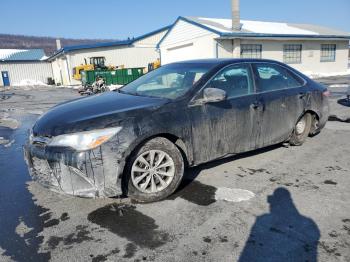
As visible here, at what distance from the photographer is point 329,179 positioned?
156 inches

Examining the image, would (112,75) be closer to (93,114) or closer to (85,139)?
(93,114)

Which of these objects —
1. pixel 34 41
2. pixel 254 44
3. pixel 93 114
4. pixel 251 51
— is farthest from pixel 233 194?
pixel 34 41

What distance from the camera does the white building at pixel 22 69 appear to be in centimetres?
4275

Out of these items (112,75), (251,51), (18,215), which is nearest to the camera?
(18,215)

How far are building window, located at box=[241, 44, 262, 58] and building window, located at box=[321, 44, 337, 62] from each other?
23.8 ft

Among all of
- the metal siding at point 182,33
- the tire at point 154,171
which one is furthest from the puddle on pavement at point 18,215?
the metal siding at point 182,33

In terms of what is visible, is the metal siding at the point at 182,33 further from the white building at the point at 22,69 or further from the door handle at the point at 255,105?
the white building at the point at 22,69

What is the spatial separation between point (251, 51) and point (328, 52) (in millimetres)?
9027

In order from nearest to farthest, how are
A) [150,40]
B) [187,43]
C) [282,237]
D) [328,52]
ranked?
1. [282,237]
2. [187,43]
3. [328,52]
4. [150,40]

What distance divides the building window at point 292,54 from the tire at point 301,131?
779 inches

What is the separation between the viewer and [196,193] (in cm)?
368

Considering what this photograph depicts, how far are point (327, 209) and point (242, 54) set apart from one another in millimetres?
19254

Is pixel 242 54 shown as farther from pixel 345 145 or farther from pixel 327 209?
pixel 327 209

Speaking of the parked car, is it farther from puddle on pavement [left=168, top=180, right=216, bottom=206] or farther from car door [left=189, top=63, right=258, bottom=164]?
puddle on pavement [left=168, top=180, right=216, bottom=206]
